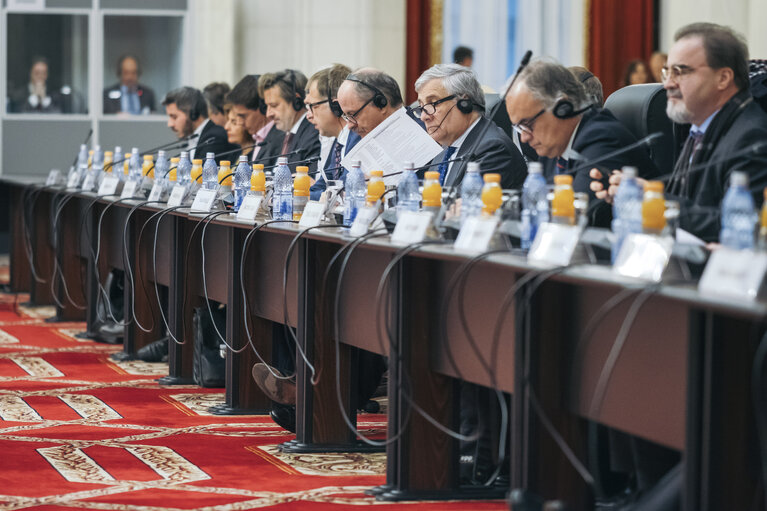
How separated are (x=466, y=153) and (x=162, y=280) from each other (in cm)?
176

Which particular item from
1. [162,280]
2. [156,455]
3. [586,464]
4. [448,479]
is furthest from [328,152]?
[586,464]

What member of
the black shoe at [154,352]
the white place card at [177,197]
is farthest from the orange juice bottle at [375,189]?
the black shoe at [154,352]

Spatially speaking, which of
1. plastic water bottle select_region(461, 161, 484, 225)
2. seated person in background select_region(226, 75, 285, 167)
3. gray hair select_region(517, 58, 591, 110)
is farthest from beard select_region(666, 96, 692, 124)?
seated person in background select_region(226, 75, 285, 167)

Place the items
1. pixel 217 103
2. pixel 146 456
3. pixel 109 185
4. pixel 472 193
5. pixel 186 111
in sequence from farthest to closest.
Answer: pixel 186 111 < pixel 217 103 < pixel 109 185 < pixel 146 456 < pixel 472 193

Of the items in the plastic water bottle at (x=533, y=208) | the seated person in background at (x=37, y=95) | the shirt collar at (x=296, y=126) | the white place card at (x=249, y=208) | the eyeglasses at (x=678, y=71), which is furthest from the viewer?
the seated person in background at (x=37, y=95)

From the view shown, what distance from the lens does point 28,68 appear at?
8.80m

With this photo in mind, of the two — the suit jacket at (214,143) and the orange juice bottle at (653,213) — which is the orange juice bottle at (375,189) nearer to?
the orange juice bottle at (653,213)

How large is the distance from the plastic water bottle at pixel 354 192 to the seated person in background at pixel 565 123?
51 centimetres

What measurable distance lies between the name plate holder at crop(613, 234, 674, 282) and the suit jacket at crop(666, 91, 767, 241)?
0.34 m

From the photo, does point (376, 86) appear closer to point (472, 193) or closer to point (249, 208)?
point (249, 208)

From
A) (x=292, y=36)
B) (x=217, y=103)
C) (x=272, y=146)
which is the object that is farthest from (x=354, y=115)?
(x=292, y=36)

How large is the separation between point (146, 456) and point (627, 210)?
155 cm

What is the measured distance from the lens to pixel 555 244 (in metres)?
2.25

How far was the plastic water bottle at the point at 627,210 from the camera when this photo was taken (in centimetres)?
221
